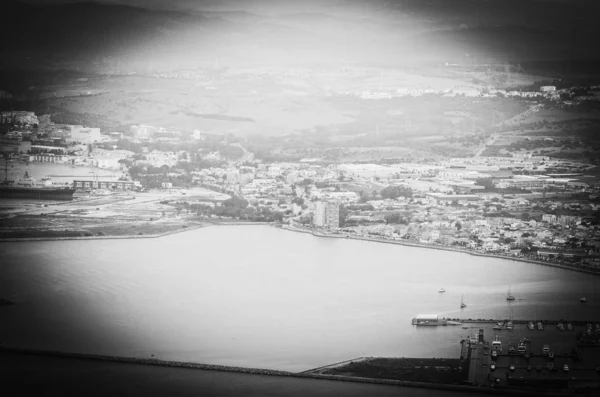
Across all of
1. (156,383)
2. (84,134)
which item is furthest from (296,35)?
(156,383)

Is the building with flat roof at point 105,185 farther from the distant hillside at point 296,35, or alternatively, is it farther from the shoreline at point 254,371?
the shoreline at point 254,371

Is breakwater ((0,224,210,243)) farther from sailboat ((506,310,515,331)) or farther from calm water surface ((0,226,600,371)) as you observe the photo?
sailboat ((506,310,515,331))

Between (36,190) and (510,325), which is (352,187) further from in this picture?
(36,190)

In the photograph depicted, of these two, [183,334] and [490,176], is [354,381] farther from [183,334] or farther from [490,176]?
[490,176]

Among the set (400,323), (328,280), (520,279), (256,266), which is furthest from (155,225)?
(520,279)

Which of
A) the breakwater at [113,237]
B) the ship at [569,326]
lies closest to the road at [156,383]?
the ship at [569,326]
